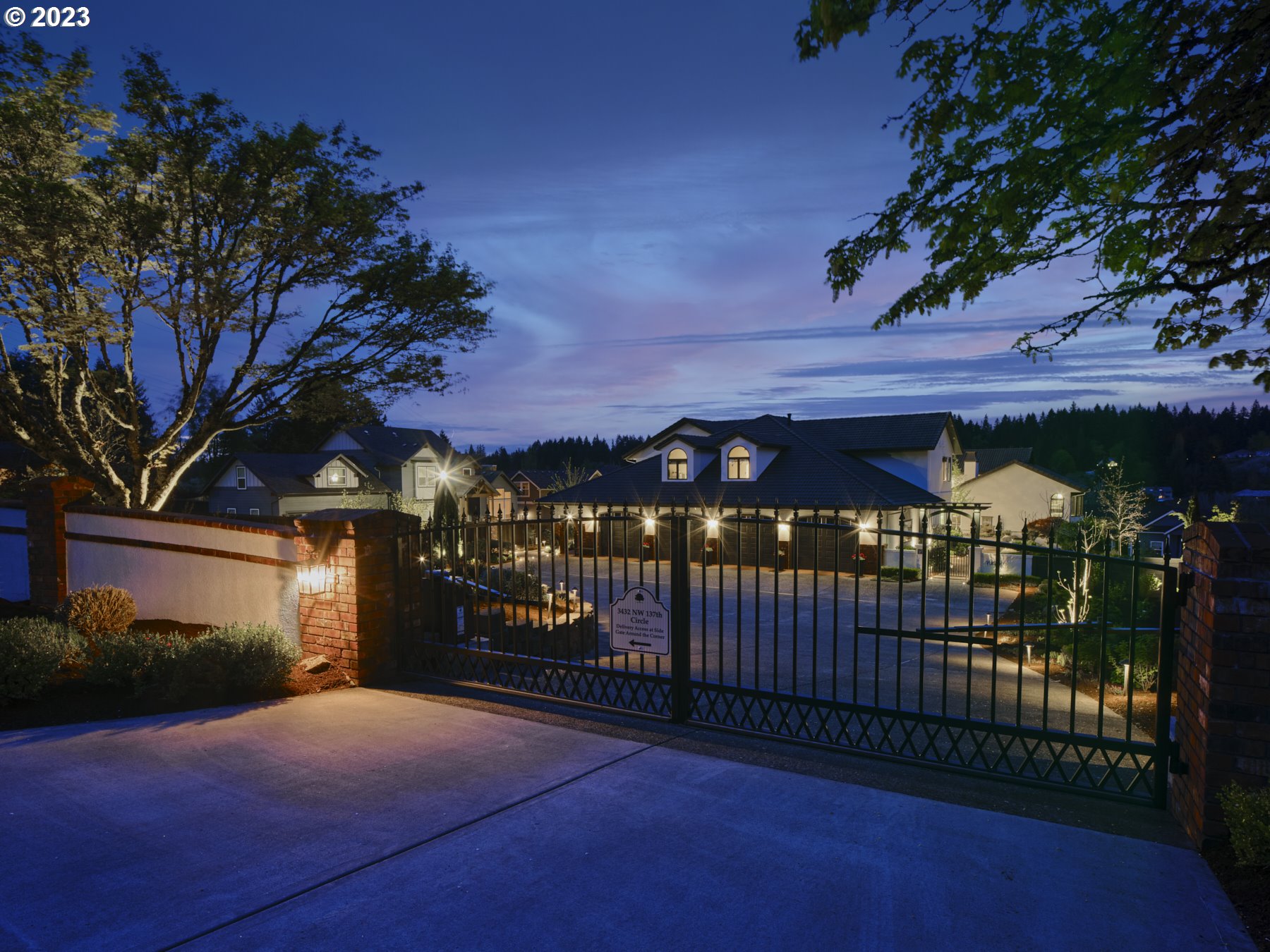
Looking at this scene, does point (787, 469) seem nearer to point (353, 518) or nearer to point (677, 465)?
point (677, 465)

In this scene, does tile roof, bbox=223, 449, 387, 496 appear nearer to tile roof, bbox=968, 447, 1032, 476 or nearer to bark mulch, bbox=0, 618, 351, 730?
bark mulch, bbox=0, 618, 351, 730

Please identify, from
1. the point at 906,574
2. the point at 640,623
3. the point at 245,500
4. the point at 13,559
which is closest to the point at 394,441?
the point at 245,500

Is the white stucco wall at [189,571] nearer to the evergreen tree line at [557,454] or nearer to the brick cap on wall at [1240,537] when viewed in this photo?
the brick cap on wall at [1240,537]

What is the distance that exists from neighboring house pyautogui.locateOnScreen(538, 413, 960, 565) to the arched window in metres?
0.03

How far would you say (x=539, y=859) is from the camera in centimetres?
391

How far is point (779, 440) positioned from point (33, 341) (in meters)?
25.5

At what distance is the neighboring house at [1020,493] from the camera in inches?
1554

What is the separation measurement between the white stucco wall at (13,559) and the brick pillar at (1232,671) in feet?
52.4

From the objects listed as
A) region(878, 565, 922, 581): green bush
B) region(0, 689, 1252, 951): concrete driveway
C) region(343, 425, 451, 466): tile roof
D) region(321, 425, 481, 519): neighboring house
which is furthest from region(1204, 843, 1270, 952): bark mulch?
region(343, 425, 451, 466): tile roof

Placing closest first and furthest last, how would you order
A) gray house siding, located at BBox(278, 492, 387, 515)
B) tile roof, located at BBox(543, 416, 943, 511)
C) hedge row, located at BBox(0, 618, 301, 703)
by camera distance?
hedge row, located at BBox(0, 618, 301, 703) < tile roof, located at BBox(543, 416, 943, 511) < gray house siding, located at BBox(278, 492, 387, 515)

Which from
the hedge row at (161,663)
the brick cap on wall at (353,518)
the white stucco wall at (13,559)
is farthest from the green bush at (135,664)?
the white stucco wall at (13,559)

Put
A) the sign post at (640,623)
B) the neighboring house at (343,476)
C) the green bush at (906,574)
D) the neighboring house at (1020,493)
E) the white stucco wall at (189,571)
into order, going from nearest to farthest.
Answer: the sign post at (640,623), the white stucco wall at (189,571), the green bush at (906,574), the neighboring house at (1020,493), the neighboring house at (343,476)

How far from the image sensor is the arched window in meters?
31.3

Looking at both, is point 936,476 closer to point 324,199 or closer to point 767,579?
point 767,579
